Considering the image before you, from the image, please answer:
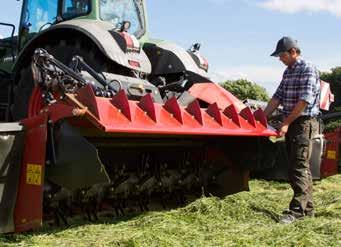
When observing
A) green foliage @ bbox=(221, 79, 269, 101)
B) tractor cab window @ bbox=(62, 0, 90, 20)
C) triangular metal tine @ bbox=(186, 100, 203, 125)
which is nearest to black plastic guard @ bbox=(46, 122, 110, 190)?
triangular metal tine @ bbox=(186, 100, 203, 125)

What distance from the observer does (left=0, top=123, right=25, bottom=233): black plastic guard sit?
350 cm

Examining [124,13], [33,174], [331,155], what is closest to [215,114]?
[33,174]

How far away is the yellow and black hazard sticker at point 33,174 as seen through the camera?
345 cm

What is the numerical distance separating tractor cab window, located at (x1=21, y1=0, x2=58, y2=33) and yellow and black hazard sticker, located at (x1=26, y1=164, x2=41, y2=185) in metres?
2.59

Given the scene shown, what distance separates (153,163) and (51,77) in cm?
137

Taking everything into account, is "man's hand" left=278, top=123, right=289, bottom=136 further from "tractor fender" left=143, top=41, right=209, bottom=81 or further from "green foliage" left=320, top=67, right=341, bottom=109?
"green foliage" left=320, top=67, right=341, bottom=109

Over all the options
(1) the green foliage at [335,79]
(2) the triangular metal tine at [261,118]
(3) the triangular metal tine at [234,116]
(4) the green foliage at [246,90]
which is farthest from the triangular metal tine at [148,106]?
(4) the green foliage at [246,90]

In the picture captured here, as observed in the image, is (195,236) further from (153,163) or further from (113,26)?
(113,26)

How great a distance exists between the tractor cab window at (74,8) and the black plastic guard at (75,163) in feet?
7.60

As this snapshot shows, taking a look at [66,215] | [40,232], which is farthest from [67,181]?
[66,215]

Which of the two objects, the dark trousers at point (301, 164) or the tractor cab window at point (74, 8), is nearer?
the dark trousers at point (301, 164)

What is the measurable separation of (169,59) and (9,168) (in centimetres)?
238

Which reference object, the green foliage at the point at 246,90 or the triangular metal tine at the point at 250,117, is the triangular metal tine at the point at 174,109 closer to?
the triangular metal tine at the point at 250,117

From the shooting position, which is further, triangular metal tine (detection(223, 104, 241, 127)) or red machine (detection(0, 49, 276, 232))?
triangular metal tine (detection(223, 104, 241, 127))
